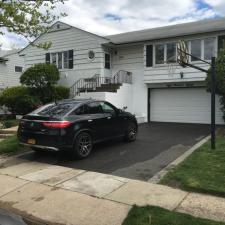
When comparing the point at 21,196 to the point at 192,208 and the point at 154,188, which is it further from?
the point at 192,208

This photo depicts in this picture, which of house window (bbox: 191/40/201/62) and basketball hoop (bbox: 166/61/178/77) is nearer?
house window (bbox: 191/40/201/62)

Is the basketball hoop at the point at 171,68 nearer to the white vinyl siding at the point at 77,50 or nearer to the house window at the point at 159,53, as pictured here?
the house window at the point at 159,53

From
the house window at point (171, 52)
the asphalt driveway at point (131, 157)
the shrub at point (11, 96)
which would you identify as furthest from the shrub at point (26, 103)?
the asphalt driveway at point (131, 157)

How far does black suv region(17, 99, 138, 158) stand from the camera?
26.7 feet

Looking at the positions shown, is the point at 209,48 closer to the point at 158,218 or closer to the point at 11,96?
the point at 11,96

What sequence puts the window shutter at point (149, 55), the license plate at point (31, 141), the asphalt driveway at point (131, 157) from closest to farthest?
the asphalt driveway at point (131, 157), the license plate at point (31, 141), the window shutter at point (149, 55)

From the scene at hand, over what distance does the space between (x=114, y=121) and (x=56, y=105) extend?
1.93 meters

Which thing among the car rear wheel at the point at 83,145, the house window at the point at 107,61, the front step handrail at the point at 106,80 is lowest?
the car rear wheel at the point at 83,145

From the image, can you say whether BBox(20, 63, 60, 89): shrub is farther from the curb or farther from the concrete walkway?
the concrete walkway

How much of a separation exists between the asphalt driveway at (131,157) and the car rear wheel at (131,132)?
0.20 m

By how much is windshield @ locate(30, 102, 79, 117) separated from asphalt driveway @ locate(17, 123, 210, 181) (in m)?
1.26

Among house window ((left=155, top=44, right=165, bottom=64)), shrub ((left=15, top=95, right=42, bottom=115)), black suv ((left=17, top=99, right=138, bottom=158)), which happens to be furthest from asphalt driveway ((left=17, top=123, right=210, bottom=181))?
shrub ((left=15, top=95, right=42, bottom=115))

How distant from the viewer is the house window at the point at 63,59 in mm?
20672

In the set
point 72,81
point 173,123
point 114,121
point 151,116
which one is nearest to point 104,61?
point 72,81
